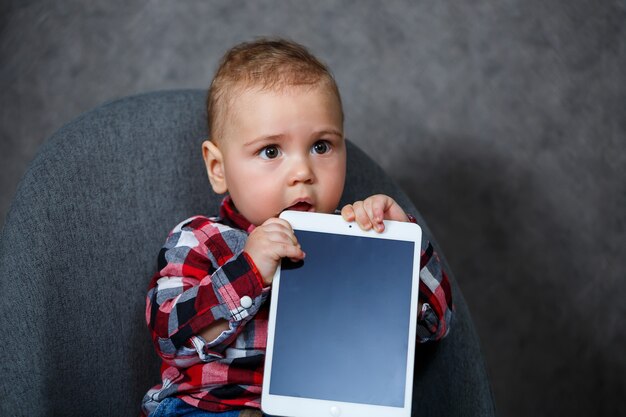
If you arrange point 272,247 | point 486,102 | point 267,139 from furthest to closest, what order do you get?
1. point 486,102
2. point 267,139
3. point 272,247

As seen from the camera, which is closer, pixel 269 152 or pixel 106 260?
pixel 269 152

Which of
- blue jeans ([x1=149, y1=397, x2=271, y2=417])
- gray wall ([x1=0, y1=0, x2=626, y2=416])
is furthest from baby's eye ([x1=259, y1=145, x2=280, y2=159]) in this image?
gray wall ([x1=0, y1=0, x2=626, y2=416])

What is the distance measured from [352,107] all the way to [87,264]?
93 cm

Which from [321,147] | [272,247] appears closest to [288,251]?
[272,247]

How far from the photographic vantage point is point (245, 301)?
111 centimetres

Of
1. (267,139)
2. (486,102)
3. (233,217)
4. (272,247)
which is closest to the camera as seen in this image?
(272,247)

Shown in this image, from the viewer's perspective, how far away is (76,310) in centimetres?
128

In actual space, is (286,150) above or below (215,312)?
above

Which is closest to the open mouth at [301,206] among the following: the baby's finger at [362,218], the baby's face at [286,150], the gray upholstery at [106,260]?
the baby's face at [286,150]

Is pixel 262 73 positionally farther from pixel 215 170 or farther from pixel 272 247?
pixel 272 247

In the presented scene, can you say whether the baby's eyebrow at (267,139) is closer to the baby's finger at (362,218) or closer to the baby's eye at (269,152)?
the baby's eye at (269,152)

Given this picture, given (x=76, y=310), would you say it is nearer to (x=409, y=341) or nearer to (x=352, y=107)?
(x=409, y=341)

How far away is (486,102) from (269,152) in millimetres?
978

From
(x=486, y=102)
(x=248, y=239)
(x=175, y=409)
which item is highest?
(x=486, y=102)
